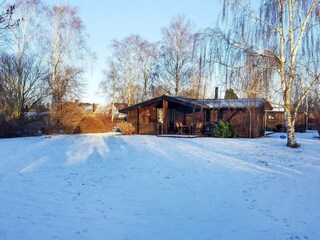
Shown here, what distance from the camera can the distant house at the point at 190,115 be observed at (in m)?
22.2

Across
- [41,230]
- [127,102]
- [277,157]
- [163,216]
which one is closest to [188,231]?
[163,216]

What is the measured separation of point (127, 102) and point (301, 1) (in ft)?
103

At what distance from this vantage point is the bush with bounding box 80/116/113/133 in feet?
87.7

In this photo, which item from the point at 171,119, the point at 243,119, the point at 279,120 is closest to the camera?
the point at 243,119

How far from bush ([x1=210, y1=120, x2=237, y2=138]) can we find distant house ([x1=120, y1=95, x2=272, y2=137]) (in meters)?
1.23

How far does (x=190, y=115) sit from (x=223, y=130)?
443cm

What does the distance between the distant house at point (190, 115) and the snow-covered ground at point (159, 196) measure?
9.83 meters

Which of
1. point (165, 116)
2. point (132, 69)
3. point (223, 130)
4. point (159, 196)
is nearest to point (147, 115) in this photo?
point (165, 116)

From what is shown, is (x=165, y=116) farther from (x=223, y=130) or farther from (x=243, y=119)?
(x=243, y=119)

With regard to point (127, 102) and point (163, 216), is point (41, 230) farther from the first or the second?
point (127, 102)

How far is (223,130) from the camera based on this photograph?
2094 centimetres

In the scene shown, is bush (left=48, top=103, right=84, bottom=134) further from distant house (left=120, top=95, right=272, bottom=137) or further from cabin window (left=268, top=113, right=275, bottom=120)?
cabin window (left=268, top=113, right=275, bottom=120)

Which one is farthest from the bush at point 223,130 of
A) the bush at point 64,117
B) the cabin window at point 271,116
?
the cabin window at point 271,116

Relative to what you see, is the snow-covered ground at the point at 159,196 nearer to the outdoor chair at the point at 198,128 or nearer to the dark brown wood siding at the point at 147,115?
the outdoor chair at the point at 198,128
